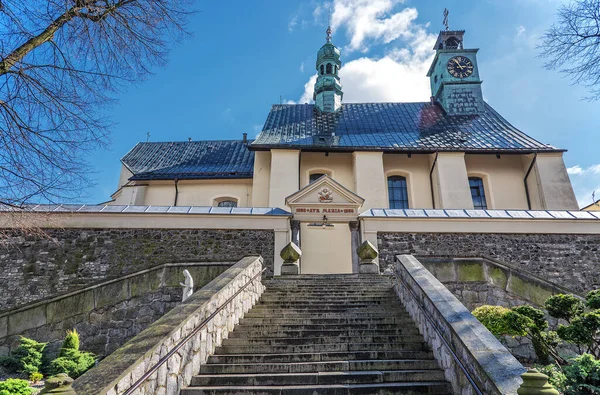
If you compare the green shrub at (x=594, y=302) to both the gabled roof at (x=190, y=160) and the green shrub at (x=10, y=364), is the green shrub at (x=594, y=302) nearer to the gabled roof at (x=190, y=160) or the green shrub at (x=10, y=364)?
the green shrub at (x=10, y=364)

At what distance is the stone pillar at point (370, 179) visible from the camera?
17.1 m

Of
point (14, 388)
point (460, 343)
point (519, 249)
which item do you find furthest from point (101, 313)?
point (519, 249)

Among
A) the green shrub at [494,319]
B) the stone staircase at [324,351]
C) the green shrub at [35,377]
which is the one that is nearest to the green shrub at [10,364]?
the green shrub at [35,377]

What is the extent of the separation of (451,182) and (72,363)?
50.6 feet

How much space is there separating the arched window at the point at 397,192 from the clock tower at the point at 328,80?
6044 millimetres

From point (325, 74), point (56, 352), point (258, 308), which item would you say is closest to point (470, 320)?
point (258, 308)

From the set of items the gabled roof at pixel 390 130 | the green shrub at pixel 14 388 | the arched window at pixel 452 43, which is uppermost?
the arched window at pixel 452 43

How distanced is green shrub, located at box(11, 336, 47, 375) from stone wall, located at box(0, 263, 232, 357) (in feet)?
Answer: 1.33

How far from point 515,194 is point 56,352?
1833 centimetres

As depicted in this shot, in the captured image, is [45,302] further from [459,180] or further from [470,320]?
[459,180]

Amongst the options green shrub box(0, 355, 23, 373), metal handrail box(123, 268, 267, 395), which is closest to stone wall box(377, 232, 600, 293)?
metal handrail box(123, 268, 267, 395)

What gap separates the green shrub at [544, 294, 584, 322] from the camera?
553cm

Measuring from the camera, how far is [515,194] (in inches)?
725

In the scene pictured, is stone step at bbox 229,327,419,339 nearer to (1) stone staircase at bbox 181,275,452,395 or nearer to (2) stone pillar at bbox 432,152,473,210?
(1) stone staircase at bbox 181,275,452,395
